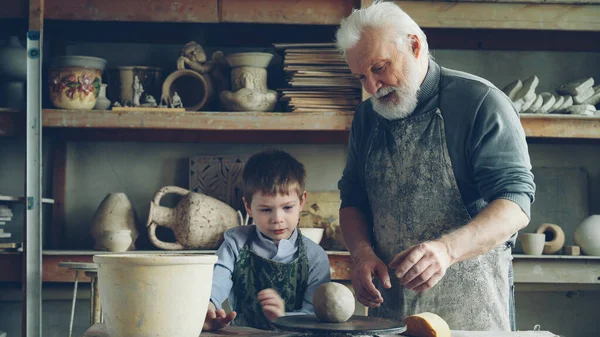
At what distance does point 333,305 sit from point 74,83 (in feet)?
7.06

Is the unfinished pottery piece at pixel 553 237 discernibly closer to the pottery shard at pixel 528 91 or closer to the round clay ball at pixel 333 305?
the pottery shard at pixel 528 91

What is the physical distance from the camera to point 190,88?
3.50m

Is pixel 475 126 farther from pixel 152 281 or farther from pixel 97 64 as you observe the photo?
pixel 97 64

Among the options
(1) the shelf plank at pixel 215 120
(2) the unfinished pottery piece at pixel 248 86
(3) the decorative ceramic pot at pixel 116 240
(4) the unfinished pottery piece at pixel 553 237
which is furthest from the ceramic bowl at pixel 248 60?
(4) the unfinished pottery piece at pixel 553 237

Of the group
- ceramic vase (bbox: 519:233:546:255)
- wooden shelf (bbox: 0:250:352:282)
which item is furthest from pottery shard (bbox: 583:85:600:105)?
wooden shelf (bbox: 0:250:352:282)

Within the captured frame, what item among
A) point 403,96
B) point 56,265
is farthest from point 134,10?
point 403,96

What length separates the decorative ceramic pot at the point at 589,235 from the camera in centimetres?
322

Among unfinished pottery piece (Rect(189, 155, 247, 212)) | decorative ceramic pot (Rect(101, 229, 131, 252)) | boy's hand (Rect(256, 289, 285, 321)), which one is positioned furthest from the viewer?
unfinished pottery piece (Rect(189, 155, 247, 212))

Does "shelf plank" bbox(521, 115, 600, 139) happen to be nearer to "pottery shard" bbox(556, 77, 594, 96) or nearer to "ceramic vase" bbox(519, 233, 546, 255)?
"pottery shard" bbox(556, 77, 594, 96)

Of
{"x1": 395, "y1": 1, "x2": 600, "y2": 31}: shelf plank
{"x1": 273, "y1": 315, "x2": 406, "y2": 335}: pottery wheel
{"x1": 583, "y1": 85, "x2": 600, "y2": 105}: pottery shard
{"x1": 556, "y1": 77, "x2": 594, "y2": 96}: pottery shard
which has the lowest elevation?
{"x1": 273, "y1": 315, "x2": 406, "y2": 335}: pottery wheel

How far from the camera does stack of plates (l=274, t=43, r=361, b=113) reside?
311 cm

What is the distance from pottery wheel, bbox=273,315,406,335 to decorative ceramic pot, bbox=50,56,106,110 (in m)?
2.07

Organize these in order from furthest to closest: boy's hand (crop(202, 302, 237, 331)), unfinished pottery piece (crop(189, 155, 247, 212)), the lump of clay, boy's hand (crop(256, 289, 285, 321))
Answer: unfinished pottery piece (crop(189, 155, 247, 212))
boy's hand (crop(256, 289, 285, 321))
boy's hand (crop(202, 302, 237, 331))
the lump of clay

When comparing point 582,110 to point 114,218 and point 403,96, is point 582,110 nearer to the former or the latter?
point 403,96
